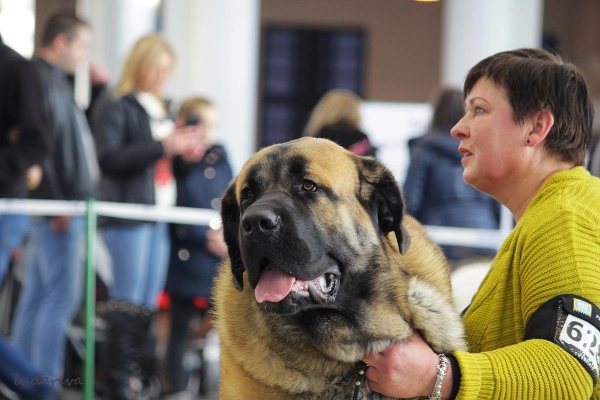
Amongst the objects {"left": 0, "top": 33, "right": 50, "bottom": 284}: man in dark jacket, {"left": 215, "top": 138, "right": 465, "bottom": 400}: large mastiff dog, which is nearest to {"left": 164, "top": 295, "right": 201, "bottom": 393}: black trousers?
{"left": 0, "top": 33, "right": 50, "bottom": 284}: man in dark jacket

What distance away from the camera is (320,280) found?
2.14m

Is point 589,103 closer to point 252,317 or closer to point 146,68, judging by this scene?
point 252,317

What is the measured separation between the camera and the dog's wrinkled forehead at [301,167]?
7.31 ft

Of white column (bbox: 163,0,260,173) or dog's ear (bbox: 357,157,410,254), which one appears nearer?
dog's ear (bbox: 357,157,410,254)

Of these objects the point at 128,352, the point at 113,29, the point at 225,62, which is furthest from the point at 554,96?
the point at 113,29

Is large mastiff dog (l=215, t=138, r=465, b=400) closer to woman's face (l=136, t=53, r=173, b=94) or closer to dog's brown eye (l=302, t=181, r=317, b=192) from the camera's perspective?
dog's brown eye (l=302, t=181, r=317, b=192)

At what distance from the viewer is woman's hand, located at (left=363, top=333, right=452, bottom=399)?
2010 millimetres

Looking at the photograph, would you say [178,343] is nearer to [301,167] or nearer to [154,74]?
[154,74]

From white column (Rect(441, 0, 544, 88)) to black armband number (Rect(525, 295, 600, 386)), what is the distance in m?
6.21

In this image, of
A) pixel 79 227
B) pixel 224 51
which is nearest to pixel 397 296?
pixel 79 227

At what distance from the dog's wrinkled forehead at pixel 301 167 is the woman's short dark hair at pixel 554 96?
465 millimetres

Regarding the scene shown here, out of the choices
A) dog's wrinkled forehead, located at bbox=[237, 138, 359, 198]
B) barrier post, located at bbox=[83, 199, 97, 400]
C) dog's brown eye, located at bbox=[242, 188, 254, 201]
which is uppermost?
dog's wrinkled forehead, located at bbox=[237, 138, 359, 198]

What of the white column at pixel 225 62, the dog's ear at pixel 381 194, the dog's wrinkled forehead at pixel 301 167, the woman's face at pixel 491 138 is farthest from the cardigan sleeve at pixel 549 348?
the white column at pixel 225 62

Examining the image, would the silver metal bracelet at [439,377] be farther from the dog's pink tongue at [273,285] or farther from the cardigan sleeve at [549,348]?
the dog's pink tongue at [273,285]
